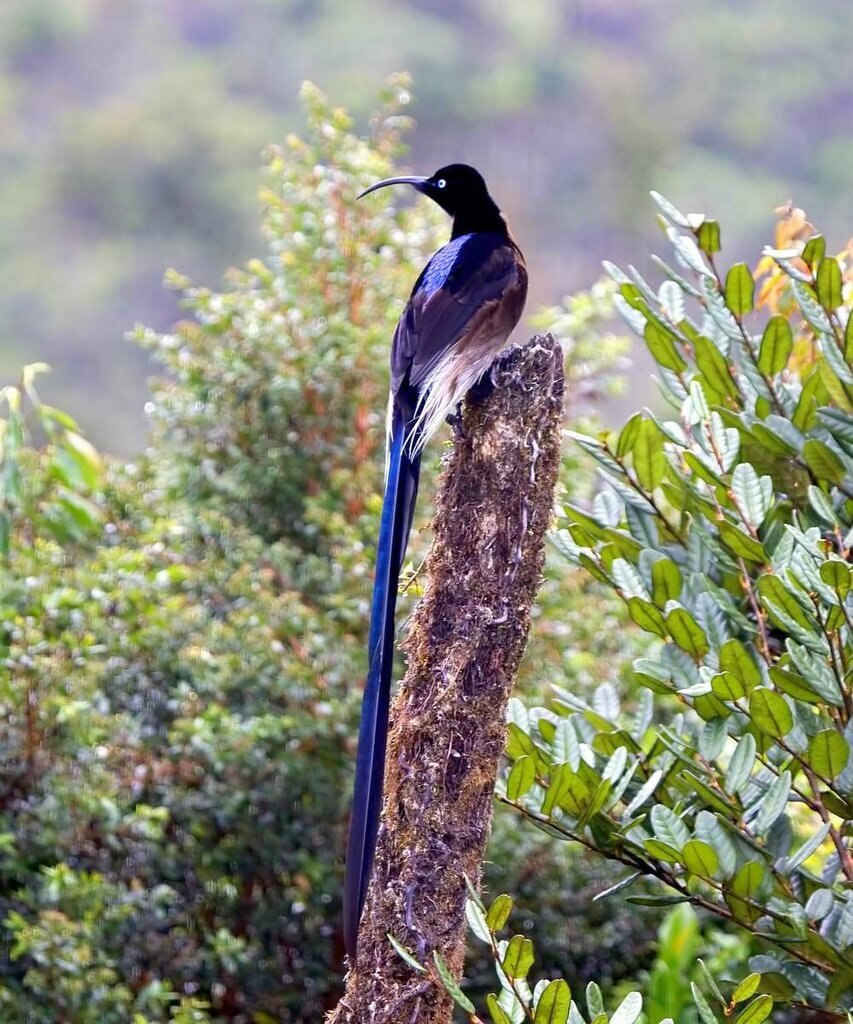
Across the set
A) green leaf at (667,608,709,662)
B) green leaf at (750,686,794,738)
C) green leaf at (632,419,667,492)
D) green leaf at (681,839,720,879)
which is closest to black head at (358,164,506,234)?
green leaf at (632,419,667,492)

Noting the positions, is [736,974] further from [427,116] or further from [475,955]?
[427,116]

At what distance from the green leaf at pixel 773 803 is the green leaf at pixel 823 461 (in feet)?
1.62

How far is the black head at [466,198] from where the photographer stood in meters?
2.84

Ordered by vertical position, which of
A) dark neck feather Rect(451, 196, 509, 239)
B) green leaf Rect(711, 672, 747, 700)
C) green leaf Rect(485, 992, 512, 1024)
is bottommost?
green leaf Rect(485, 992, 512, 1024)

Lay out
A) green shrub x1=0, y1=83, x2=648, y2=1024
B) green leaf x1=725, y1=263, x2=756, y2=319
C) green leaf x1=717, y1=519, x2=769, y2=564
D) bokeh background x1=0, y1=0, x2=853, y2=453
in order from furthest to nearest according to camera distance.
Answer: bokeh background x1=0, y1=0, x2=853, y2=453, green shrub x1=0, y1=83, x2=648, y2=1024, green leaf x1=725, y1=263, x2=756, y2=319, green leaf x1=717, y1=519, x2=769, y2=564

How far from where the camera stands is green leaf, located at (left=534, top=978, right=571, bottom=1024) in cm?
168

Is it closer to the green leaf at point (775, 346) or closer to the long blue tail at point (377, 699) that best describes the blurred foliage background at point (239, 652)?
the long blue tail at point (377, 699)

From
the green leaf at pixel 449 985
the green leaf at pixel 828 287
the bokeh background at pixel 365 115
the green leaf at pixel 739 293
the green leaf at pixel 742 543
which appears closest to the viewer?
the green leaf at pixel 449 985

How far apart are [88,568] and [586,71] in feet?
42.1

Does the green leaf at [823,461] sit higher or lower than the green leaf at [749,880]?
higher

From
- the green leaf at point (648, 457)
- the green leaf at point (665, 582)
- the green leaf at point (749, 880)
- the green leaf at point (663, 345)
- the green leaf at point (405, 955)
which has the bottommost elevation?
the green leaf at point (405, 955)

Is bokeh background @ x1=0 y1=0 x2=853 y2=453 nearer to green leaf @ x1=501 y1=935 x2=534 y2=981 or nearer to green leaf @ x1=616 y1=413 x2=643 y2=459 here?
green leaf @ x1=616 y1=413 x2=643 y2=459

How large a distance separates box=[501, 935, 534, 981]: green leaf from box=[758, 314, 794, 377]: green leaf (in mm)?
1061

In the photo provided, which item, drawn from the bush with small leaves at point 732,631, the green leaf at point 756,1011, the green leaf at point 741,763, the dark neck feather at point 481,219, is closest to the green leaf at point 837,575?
the bush with small leaves at point 732,631
